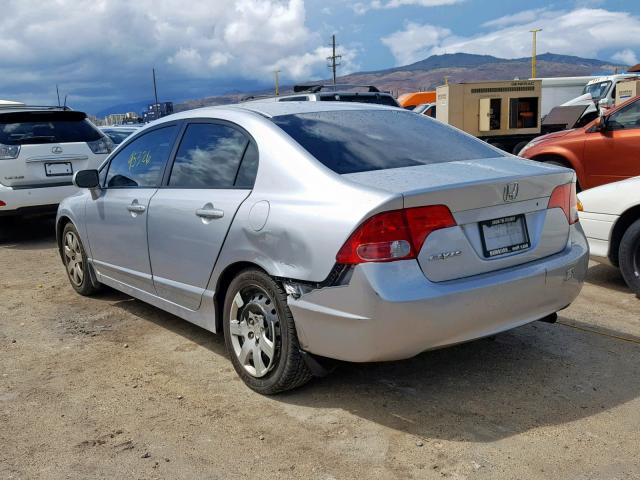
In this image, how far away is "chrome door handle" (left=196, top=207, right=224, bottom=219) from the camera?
12.0 feet

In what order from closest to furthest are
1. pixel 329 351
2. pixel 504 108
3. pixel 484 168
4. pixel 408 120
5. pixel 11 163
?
pixel 329 351, pixel 484 168, pixel 408 120, pixel 11 163, pixel 504 108

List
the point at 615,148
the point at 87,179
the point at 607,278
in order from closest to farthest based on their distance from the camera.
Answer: the point at 87,179 → the point at 607,278 → the point at 615,148

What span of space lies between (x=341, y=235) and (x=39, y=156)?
653 cm

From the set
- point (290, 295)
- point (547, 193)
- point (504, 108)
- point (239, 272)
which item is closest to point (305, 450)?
point (290, 295)

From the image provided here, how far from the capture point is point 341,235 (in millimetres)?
2947

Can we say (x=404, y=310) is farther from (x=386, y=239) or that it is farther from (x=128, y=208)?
(x=128, y=208)

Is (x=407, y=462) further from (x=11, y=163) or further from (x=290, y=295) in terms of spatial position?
(x=11, y=163)

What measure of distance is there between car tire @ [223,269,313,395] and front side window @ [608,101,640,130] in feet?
20.8

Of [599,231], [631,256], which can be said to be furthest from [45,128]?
[631,256]

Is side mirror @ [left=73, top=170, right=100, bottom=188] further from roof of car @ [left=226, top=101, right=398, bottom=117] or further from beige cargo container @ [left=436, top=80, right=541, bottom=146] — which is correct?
beige cargo container @ [left=436, top=80, right=541, bottom=146]

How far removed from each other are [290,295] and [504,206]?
1167 millimetres

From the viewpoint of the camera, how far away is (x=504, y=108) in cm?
1466

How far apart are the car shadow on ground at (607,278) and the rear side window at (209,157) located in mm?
3541

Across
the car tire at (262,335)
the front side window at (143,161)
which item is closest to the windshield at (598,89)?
the front side window at (143,161)
